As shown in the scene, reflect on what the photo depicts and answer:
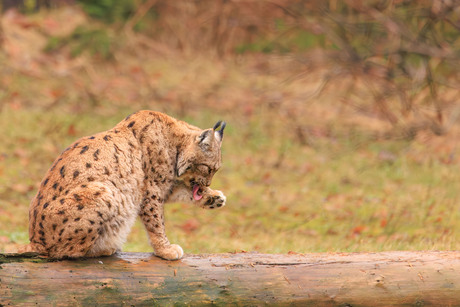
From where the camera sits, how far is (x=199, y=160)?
5.66m

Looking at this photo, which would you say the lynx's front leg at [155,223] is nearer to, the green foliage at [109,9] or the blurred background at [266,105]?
the blurred background at [266,105]

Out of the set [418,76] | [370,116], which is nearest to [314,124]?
[370,116]

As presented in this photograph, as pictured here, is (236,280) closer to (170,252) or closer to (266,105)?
(170,252)

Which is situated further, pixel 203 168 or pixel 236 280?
pixel 203 168

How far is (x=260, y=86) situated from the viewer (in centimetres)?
1589

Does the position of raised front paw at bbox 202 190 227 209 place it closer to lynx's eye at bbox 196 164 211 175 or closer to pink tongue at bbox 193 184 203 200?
pink tongue at bbox 193 184 203 200

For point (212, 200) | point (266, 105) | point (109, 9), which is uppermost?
point (109, 9)

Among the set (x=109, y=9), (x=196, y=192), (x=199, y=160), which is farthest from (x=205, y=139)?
(x=109, y=9)

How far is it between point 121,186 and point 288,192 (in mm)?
5999

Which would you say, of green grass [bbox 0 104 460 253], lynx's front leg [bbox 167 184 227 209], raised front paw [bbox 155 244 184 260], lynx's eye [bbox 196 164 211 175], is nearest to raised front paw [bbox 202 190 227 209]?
lynx's front leg [bbox 167 184 227 209]

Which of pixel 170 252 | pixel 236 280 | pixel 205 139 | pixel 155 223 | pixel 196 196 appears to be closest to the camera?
pixel 236 280

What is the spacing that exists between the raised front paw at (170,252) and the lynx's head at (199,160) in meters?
0.70

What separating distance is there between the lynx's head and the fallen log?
87 centimetres

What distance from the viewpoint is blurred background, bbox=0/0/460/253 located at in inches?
361
